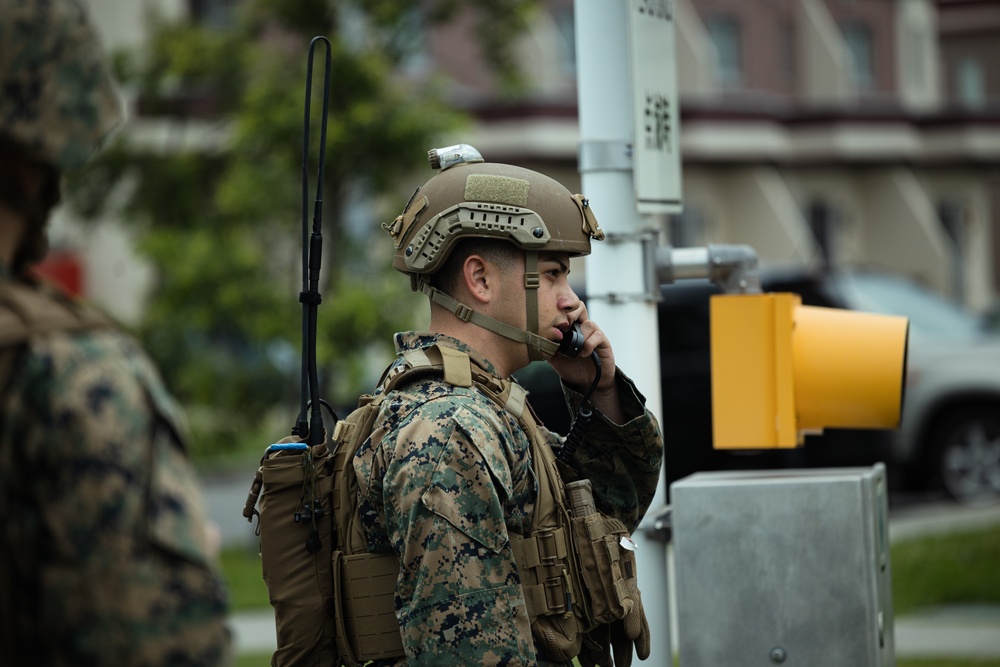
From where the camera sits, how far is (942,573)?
8.84m

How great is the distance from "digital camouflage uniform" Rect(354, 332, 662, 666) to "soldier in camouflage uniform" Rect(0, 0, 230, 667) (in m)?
Result: 0.77

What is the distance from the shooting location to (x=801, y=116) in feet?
110

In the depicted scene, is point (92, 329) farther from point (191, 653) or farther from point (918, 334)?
point (918, 334)

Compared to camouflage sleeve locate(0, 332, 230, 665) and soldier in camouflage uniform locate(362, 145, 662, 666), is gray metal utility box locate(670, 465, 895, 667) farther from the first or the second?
camouflage sleeve locate(0, 332, 230, 665)

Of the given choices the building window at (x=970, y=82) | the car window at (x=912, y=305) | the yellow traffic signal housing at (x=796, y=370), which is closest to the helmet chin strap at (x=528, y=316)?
the yellow traffic signal housing at (x=796, y=370)

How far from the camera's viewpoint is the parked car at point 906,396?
10.3 meters

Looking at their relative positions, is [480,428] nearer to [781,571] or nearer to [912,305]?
[781,571]

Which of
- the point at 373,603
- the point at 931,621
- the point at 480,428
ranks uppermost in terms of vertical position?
the point at 480,428

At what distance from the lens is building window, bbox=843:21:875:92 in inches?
1496

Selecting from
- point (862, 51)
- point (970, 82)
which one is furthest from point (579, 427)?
point (970, 82)

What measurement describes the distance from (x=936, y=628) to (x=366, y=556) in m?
5.55

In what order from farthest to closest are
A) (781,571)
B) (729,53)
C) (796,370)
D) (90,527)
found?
(729,53)
(796,370)
(781,571)
(90,527)

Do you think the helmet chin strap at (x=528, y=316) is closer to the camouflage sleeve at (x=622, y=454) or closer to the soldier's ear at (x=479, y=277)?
the soldier's ear at (x=479, y=277)

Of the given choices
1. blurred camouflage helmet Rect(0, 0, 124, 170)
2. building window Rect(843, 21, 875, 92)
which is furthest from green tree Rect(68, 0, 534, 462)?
building window Rect(843, 21, 875, 92)
